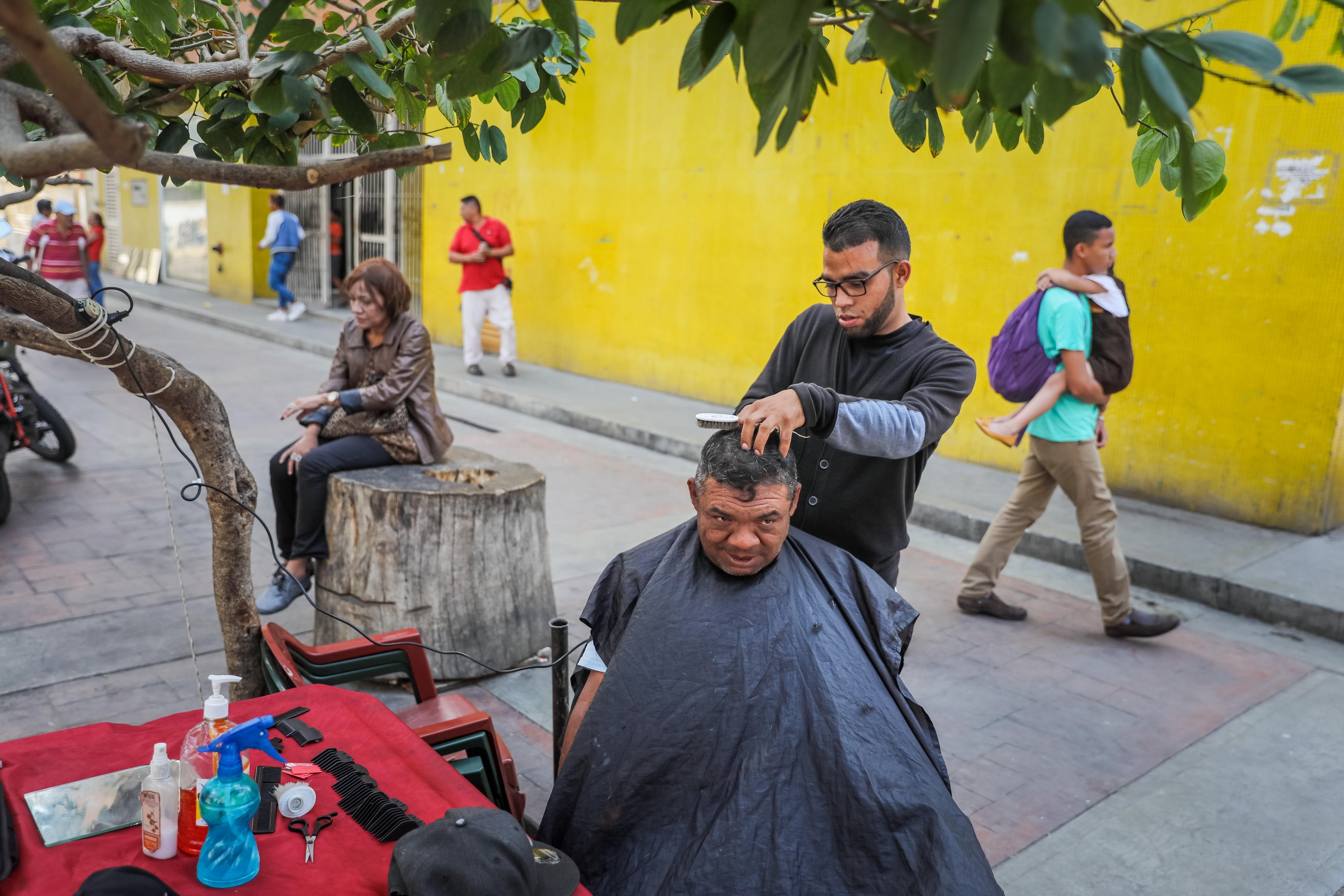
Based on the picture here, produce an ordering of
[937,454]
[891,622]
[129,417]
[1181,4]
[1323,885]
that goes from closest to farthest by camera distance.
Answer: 1. [891,622]
2. [1323,885]
3. [1181,4]
4. [937,454]
5. [129,417]

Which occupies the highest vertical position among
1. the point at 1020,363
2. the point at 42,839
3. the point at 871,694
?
the point at 1020,363

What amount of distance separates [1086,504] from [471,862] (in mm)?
3753

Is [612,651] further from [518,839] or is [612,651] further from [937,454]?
[937,454]

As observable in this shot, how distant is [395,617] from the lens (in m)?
3.96

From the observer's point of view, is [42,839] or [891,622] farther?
[891,622]

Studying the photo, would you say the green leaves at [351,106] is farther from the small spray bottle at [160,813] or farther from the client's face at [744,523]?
the small spray bottle at [160,813]

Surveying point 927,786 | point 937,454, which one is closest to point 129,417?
point 937,454

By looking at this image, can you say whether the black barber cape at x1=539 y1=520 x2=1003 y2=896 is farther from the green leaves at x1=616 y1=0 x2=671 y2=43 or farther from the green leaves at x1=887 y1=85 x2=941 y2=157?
the green leaves at x1=616 y1=0 x2=671 y2=43

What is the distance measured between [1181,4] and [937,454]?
3221 millimetres

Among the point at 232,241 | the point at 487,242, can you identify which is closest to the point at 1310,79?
the point at 487,242

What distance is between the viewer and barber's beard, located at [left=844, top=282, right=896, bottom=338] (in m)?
2.62

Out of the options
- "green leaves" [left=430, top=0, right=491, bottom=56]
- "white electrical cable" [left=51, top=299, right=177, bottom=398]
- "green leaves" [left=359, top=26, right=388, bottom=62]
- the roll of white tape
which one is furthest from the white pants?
"green leaves" [left=430, top=0, right=491, bottom=56]

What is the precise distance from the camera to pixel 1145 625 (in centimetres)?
473

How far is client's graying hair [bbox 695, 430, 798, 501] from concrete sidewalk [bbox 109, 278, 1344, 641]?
12.6 ft
